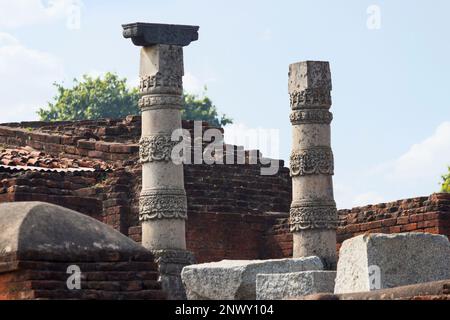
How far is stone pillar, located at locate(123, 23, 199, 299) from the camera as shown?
65.6ft

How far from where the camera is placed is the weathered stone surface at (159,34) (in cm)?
1998

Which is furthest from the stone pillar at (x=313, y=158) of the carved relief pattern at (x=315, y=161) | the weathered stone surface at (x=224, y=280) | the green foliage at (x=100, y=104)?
the green foliage at (x=100, y=104)

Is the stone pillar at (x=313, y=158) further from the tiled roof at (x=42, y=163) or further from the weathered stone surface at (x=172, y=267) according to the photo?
the tiled roof at (x=42, y=163)

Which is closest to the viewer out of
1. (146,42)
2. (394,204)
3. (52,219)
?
(52,219)

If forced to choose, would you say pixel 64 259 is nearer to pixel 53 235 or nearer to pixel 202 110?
pixel 53 235

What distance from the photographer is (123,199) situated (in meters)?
22.2

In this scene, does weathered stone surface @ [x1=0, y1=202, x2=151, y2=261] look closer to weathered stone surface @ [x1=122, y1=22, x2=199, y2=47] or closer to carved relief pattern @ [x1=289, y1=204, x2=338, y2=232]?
carved relief pattern @ [x1=289, y1=204, x2=338, y2=232]

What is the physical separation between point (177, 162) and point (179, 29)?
63.3 inches

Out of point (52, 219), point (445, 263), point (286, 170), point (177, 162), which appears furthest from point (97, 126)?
point (52, 219)

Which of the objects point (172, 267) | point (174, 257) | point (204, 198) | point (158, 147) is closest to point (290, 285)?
point (172, 267)

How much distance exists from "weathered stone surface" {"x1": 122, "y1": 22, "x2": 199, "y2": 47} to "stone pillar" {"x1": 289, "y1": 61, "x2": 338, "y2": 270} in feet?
4.35

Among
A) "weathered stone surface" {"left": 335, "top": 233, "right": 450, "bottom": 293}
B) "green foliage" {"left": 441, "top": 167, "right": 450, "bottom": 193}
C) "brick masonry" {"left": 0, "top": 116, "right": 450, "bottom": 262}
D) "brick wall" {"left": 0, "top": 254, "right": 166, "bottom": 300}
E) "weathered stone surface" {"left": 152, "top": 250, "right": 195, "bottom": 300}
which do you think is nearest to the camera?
"brick wall" {"left": 0, "top": 254, "right": 166, "bottom": 300}

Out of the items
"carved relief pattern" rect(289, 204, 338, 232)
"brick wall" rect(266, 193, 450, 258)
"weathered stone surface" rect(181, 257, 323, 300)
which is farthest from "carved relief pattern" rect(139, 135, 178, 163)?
"weathered stone surface" rect(181, 257, 323, 300)
